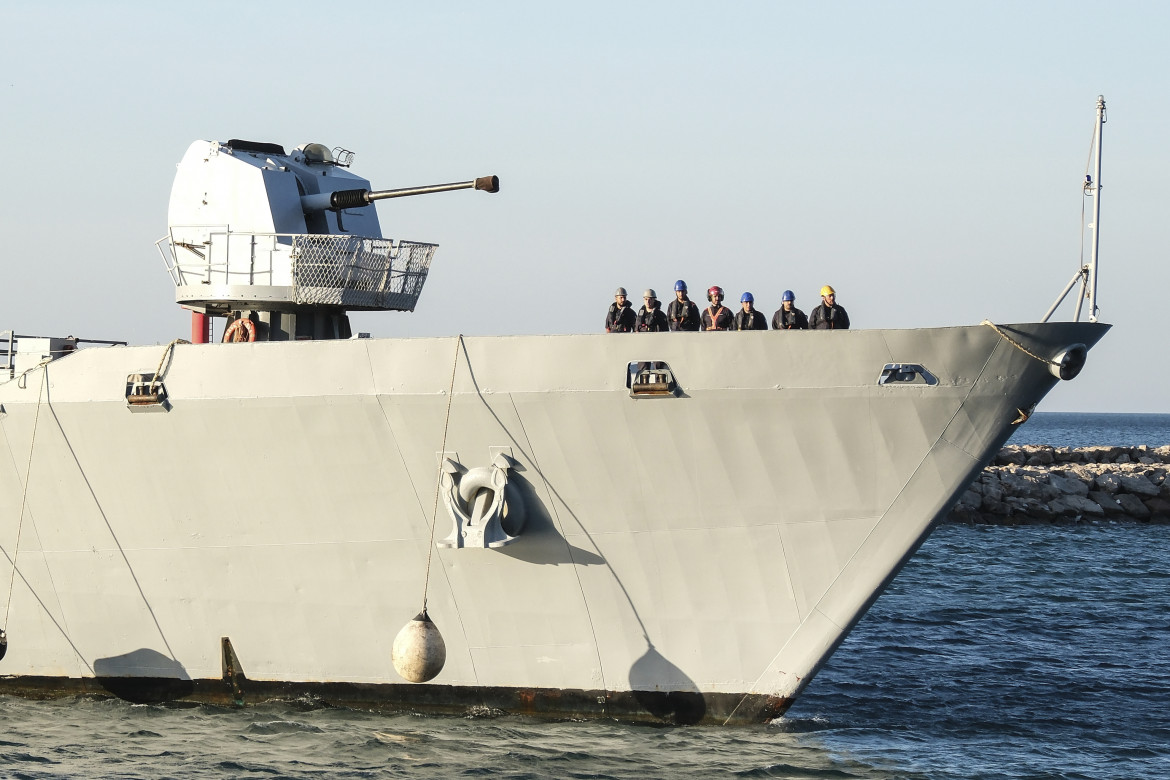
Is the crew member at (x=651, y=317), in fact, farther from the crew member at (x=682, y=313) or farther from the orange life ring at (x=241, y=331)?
the orange life ring at (x=241, y=331)

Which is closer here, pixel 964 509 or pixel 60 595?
pixel 60 595

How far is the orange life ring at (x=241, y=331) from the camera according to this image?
550 inches

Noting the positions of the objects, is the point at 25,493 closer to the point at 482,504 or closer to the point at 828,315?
the point at 482,504

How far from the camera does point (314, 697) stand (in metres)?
13.2

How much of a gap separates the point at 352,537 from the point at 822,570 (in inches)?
180

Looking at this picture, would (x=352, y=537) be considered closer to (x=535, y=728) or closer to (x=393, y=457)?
(x=393, y=457)

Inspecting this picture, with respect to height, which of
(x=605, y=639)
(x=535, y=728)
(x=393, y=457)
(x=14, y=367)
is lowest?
(x=535, y=728)

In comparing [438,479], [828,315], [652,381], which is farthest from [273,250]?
[828,315]

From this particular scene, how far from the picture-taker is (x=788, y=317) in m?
12.2

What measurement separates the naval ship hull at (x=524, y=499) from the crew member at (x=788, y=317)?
876 millimetres

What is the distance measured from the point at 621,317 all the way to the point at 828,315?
2152mm

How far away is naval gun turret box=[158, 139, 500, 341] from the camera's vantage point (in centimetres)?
1397

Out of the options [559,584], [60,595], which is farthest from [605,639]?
[60,595]

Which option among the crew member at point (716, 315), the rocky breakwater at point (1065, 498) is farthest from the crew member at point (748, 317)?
the rocky breakwater at point (1065, 498)
